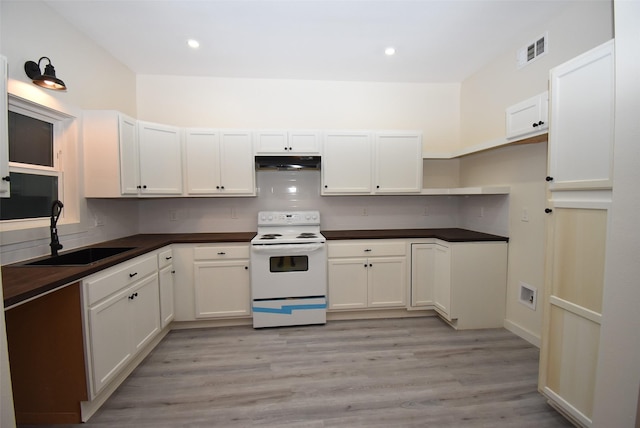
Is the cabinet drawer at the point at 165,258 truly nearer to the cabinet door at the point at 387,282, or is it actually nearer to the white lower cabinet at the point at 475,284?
the cabinet door at the point at 387,282

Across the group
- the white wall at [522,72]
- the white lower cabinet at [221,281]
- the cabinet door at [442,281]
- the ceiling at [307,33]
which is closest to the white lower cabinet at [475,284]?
the cabinet door at [442,281]

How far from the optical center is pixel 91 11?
6.56 ft

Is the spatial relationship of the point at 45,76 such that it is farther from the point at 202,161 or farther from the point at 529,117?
the point at 529,117

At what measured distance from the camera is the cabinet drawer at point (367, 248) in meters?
2.79

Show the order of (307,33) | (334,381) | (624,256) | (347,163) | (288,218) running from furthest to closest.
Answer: (288,218) → (347,163) → (307,33) → (334,381) → (624,256)

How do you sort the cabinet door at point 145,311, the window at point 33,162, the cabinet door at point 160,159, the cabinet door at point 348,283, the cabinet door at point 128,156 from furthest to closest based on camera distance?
the cabinet door at point 348,283
the cabinet door at point 160,159
the cabinet door at point 128,156
the cabinet door at point 145,311
the window at point 33,162

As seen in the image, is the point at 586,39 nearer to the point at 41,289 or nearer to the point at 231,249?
the point at 231,249

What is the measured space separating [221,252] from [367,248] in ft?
5.14

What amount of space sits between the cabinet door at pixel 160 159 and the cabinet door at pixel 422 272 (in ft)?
8.94

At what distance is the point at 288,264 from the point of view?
2689mm

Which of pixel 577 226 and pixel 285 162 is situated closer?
pixel 577 226

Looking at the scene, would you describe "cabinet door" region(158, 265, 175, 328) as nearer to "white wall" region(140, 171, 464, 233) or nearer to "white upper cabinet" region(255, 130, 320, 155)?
"white wall" region(140, 171, 464, 233)

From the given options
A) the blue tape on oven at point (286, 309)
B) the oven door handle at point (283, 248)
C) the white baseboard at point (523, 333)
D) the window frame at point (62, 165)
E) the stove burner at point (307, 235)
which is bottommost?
the white baseboard at point (523, 333)

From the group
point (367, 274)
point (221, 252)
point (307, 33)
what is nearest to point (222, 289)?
point (221, 252)
